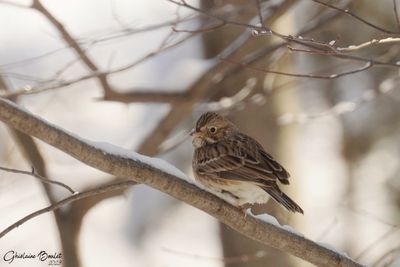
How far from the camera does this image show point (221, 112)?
7441mm

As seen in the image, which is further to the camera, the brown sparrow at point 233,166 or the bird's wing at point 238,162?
the bird's wing at point 238,162

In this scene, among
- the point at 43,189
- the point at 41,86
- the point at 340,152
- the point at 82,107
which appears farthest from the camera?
the point at 340,152

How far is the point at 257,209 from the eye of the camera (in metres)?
7.90

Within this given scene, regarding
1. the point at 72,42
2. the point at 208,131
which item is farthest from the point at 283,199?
the point at 72,42

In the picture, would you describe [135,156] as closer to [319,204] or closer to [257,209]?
[257,209]

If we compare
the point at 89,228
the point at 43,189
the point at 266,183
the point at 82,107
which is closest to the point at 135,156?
the point at 266,183

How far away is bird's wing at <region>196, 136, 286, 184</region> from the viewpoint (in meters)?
5.79

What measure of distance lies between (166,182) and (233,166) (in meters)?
1.60

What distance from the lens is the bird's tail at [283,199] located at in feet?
17.7

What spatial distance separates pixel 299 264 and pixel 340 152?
5.17 metres

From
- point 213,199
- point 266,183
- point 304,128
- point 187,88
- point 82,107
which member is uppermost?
point 304,128
